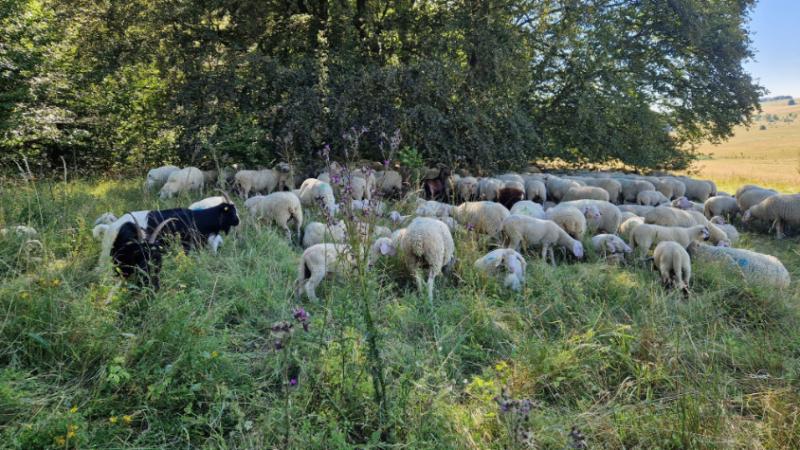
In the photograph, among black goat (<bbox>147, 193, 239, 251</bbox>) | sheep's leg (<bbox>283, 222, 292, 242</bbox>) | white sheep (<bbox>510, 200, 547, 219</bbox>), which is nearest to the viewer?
black goat (<bbox>147, 193, 239, 251</bbox>)

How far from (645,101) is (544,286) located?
15.3 metres

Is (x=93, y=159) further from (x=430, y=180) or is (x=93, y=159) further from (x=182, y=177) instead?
(x=430, y=180)

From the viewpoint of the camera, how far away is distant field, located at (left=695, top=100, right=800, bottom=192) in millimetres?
23359

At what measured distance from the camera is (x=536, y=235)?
7.49 metres

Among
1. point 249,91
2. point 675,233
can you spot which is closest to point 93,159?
point 249,91

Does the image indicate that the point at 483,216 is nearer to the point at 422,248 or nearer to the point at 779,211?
the point at 422,248

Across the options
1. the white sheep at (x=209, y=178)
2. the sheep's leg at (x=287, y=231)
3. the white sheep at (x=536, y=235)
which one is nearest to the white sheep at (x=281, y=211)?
the sheep's leg at (x=287, y=231)

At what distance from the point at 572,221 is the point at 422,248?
3581 mm

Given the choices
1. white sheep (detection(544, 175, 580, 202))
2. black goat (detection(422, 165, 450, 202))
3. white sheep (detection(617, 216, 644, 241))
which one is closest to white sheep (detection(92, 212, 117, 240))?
black goat (detection(422, 165, 450, 202))

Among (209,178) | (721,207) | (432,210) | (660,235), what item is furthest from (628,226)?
(209,178)

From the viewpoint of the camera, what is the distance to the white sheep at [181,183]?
33.0ft

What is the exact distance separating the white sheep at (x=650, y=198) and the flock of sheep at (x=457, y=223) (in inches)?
1.2

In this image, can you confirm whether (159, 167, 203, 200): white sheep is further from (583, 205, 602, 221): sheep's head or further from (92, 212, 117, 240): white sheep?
(583, 205, 602, 221): sheep's head

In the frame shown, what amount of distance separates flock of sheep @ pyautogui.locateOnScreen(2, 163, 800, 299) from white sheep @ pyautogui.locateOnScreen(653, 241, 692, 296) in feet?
0.04
